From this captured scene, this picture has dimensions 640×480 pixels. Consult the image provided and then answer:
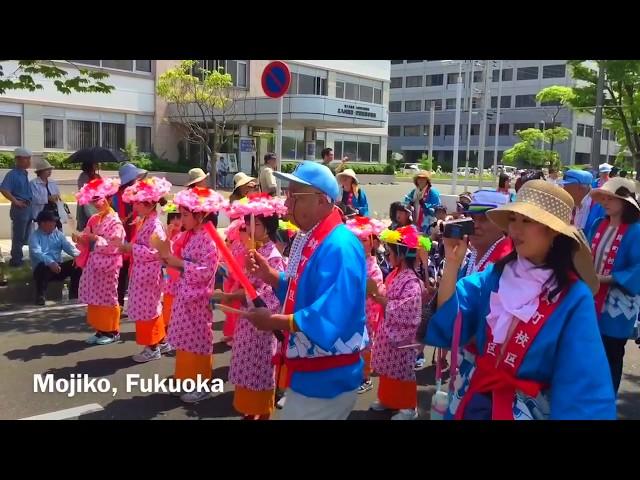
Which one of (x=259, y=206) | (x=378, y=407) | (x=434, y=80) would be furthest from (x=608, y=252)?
(x=434, y=80)

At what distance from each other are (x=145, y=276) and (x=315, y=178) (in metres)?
3.25

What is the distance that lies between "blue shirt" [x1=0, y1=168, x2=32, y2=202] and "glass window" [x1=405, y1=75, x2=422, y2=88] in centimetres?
6164

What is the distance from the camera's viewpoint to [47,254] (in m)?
7.64

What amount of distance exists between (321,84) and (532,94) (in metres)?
35.3

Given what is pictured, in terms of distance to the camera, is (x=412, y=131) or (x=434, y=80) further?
(x=412, y=131)

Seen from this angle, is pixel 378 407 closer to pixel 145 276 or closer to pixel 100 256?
pixel 145 276

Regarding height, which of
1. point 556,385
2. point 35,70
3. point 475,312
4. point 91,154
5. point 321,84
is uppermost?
point 321,84

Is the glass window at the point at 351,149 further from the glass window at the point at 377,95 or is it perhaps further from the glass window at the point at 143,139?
the glass window at the point at 143,139

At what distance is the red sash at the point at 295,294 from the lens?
9.32 ft

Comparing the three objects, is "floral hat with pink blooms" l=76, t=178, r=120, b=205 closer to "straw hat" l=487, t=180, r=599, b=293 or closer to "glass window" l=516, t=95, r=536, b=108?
"straw hat" l=487, t=180, r=599, b=293

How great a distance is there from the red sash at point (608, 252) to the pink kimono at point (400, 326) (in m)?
1.32

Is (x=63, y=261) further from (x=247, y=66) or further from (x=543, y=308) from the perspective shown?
(x=247, y=66)

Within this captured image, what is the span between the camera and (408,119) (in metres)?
70.1

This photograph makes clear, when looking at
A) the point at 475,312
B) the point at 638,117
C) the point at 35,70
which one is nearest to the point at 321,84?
the point at 638,117
